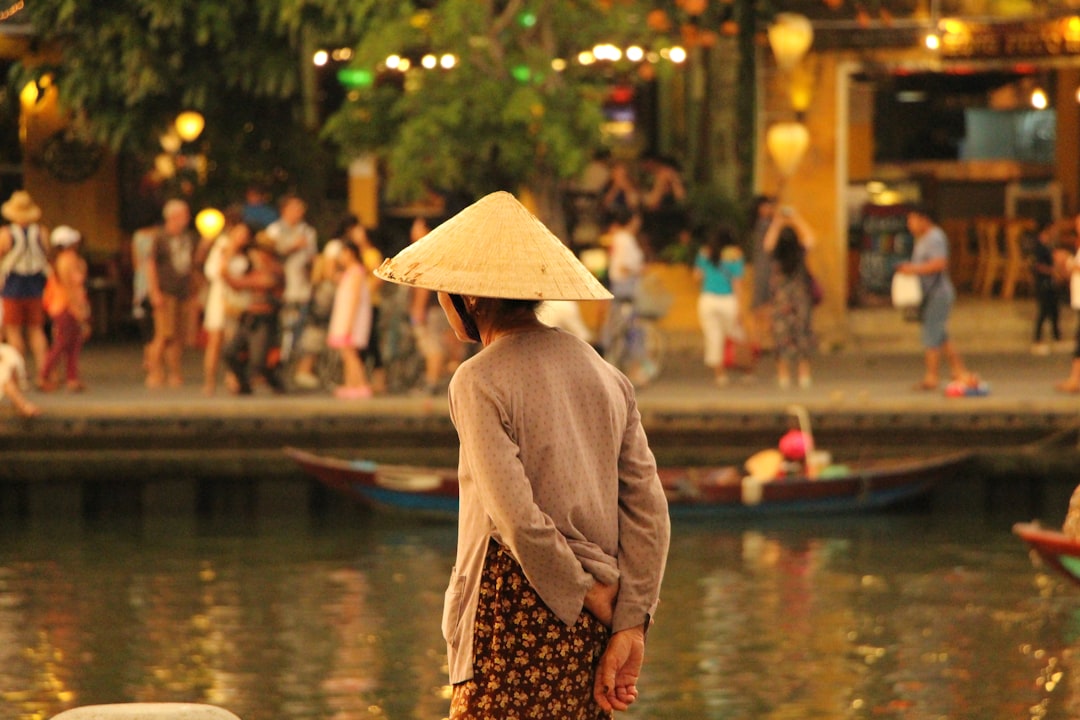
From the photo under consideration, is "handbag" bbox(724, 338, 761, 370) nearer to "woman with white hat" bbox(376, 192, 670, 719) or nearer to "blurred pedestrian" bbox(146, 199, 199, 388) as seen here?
"blurred pedestrian" bbox(146, 199, 199, 388)

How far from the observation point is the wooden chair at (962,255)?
24.0 meters

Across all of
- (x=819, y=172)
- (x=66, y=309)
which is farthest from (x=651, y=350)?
(x=66, y=309)

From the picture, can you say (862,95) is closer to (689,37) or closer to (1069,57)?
(1069,57)

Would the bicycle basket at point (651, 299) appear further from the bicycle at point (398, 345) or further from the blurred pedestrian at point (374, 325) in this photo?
the blurred pedestrian at point (374, 325)

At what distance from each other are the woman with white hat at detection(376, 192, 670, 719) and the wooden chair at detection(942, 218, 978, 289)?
20319 mm

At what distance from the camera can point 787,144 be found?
19.9m

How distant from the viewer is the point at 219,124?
21.6 meters

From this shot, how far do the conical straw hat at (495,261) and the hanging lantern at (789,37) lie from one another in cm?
1564

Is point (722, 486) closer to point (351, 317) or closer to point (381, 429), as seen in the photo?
point (381, 429)

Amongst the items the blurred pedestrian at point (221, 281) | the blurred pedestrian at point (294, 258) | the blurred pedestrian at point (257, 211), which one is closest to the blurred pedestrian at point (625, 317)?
the blurred pedestrian at point (294, 258)

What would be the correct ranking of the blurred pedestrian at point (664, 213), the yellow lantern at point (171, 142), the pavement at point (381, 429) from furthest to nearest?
the yellow lantern at point (171, 142) → the blurred pedestrian at point (664, 213) → the pavement at point (381, 429)

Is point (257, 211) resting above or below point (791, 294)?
above

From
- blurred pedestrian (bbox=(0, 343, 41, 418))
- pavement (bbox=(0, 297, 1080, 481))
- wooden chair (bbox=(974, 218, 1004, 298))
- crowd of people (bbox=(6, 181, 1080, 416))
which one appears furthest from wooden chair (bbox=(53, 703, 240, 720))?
wooden chair (bbox=(974, 218, 1004, 298))

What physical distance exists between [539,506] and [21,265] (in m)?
13.3
